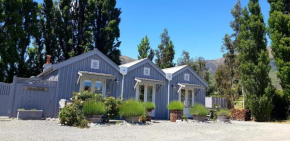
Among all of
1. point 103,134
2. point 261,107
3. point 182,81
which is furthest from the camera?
point 261,107

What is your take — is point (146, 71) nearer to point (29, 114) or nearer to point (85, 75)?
point (85, 75)

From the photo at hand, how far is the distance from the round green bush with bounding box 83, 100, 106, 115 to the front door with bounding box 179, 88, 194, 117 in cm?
830

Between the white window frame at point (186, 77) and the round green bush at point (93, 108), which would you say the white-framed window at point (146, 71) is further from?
the round green bush at point (93, 108)

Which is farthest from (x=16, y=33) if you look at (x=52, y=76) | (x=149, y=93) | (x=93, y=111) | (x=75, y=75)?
(x=93, y=111)

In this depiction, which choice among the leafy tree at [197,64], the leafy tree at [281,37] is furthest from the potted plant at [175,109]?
the leafy tree at [197,64]

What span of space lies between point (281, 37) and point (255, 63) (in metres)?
2.88

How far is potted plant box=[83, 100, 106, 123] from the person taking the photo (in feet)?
32.7

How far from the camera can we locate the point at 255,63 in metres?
18.7

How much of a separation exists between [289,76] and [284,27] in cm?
407

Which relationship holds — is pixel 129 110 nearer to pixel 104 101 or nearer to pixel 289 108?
pixel 104 101

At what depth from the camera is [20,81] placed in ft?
37.9

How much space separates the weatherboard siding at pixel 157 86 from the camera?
15.0 metres

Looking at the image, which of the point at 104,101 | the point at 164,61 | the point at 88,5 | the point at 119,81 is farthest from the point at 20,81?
the point at 164,61

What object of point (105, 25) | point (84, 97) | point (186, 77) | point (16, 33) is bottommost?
point (84, 97)
